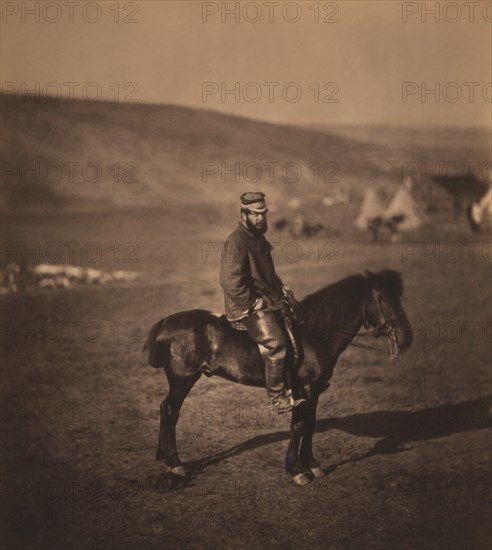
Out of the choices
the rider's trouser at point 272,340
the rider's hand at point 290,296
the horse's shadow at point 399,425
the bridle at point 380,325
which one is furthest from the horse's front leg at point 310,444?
the rider's hand at point 290,296

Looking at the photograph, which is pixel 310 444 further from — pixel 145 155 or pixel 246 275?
pixel 145 155

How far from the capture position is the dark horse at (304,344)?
14.9 feet

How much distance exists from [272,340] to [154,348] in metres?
0.85

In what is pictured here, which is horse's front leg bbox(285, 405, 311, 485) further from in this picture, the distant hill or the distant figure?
the distant figure

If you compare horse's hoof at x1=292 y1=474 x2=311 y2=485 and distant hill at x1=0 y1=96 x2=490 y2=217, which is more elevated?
distant hill at x1=0 y1=96 x2=490 y2=217

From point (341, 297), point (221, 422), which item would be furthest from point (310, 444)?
point (341, 297)

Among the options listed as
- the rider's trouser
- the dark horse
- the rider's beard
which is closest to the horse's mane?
the dark horse

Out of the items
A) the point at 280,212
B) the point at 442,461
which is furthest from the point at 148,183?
the point at 442,461

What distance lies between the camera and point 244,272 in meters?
4.46

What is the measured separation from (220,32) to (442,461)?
11.4 ft

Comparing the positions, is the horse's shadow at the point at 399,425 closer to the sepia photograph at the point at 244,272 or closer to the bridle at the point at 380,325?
the sepia photograph at the point at 244,272

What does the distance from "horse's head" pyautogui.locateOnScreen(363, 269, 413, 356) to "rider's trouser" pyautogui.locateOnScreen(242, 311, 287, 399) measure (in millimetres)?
654

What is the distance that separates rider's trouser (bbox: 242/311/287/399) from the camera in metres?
4.37

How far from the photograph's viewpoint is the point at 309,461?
4.68m
